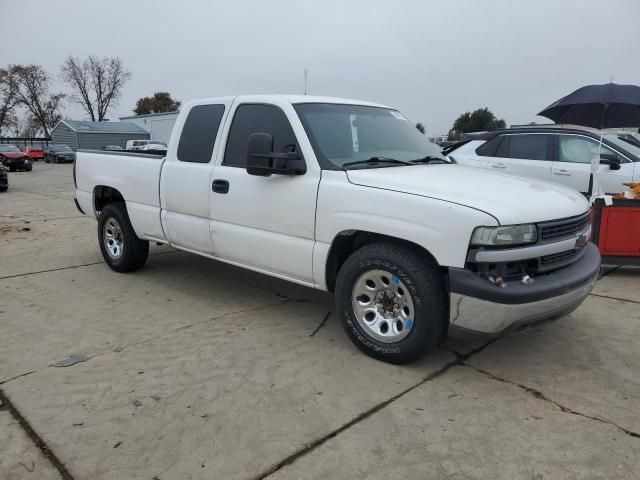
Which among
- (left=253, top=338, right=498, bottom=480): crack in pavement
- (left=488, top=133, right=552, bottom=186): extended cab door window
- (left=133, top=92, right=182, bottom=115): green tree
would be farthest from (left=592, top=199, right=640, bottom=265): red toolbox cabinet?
(left=133, top=92, right=182, bottom=115): green tree

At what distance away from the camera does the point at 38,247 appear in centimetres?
766

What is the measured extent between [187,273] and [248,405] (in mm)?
3271

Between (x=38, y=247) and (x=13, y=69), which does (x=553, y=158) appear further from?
(x=13, y=69)

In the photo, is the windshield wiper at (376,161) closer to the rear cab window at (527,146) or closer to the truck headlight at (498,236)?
the truck headlight at (498,236)

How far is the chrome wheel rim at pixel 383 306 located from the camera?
3.48 meters

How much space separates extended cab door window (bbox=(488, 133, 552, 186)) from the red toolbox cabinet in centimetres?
218

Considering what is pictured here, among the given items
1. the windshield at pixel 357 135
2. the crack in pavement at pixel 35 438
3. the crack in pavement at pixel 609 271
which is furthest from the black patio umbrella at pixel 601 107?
the crack in pavement at pixel 35 438

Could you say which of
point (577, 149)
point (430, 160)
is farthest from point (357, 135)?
point (577, 149)

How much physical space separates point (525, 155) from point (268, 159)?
5.95m

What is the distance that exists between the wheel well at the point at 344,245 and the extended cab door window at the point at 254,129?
2.83 ft

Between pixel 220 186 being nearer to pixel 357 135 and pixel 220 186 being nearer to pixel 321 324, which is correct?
pixel 357 135

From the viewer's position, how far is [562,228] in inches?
135

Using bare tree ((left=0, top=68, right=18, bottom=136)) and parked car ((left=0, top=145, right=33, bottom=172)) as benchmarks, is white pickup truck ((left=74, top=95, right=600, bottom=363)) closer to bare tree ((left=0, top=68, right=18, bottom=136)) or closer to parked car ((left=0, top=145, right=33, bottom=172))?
parked car ((left=0, top=145, right=33, bottom=172))

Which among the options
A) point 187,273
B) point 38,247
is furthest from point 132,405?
point 38,247
